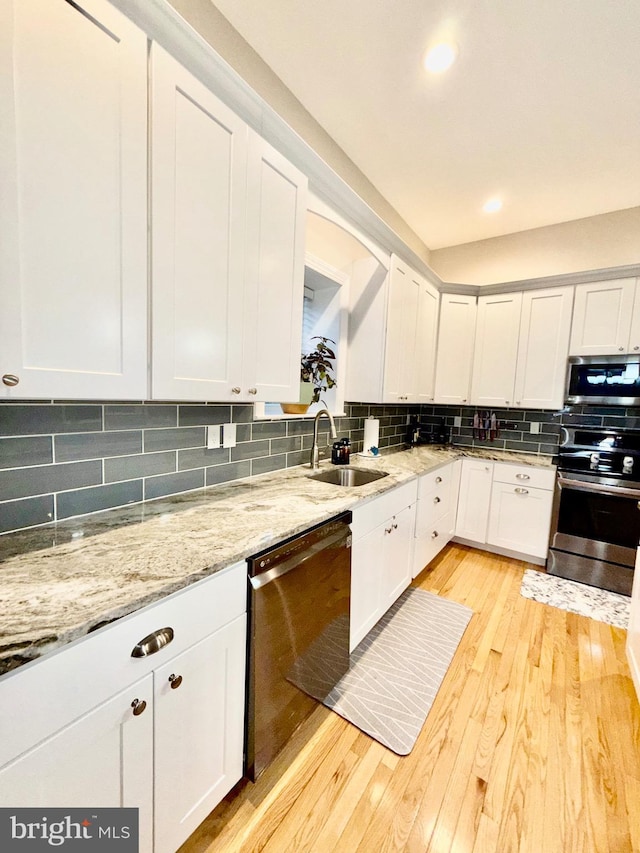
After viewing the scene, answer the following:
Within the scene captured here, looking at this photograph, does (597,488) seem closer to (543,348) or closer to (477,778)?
(543,348)

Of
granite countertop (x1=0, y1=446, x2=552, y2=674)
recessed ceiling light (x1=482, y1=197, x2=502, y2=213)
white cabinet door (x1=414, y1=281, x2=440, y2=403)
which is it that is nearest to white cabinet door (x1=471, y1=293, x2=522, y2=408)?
white cabinet door (x1=414, y1=281, x2=440, y2=403)

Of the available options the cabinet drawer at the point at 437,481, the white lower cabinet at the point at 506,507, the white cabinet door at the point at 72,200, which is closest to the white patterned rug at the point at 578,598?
the white lower cabinet at the point at 506,507

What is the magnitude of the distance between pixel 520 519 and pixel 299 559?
8.31 feet

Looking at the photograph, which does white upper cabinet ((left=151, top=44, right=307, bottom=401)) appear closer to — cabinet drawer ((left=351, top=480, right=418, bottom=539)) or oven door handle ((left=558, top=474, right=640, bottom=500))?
cabinet drawer ((left=351, top=480, right=418, bottom=539))

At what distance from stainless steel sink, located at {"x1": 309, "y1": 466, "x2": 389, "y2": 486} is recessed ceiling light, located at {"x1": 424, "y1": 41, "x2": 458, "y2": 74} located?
2150 mm

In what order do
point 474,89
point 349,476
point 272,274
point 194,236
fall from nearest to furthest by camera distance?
point 194,236 < point 272,274 < point 474,89 < point 349,476

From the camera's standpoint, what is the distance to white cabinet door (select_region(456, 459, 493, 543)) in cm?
309

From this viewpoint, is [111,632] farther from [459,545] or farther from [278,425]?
[459,545]

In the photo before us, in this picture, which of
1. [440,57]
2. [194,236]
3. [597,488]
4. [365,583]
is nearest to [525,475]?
[597,488]

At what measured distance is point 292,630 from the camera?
124cm

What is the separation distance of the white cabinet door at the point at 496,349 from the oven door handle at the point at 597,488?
2.72 feet

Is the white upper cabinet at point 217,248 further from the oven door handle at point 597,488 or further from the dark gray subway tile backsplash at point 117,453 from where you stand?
the oven door handle at point 597,488

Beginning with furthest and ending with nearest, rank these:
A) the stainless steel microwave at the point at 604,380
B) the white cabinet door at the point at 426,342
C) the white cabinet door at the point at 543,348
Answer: the white cabinet door at the point at 426,342 < the white cabinet door at the point at 543,348 < the stainless steel microwave at the point at 604,380

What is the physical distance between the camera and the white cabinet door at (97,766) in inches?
24.9
